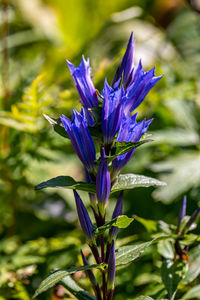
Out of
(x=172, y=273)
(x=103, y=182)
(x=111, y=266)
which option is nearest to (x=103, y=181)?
(x=103, y=182)

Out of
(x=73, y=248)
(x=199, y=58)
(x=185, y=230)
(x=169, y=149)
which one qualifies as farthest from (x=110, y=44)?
(x=185, y=230)

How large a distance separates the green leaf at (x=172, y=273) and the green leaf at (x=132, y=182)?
17cm

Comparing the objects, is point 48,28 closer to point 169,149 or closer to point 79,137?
point 169,149

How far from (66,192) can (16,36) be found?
0.98 metres

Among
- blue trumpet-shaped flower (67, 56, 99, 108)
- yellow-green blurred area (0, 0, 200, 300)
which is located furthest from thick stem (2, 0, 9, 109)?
blue trumpet-shaped flower (67, 56, 99, 108)

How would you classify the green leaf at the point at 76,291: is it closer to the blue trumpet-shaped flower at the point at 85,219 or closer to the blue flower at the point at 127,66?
the blue trumpet-shaped flower at the point at 85,219

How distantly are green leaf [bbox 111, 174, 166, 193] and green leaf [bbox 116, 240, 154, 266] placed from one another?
0.08 m

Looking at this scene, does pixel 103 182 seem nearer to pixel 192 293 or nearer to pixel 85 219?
pixel 85 219

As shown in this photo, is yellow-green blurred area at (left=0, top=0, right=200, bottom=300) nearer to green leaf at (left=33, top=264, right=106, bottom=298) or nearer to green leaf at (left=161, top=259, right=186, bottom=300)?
green leaf at (left=161, top=259, right=186, bottom=300)

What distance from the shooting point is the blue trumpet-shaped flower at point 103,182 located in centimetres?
47

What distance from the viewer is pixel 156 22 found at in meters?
2.33

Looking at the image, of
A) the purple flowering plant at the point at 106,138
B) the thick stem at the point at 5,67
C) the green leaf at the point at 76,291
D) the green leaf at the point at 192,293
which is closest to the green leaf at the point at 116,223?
the purple flowering plant at the point at 106,138

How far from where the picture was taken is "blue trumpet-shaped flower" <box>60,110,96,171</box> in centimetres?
48

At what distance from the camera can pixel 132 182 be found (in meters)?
0.51
